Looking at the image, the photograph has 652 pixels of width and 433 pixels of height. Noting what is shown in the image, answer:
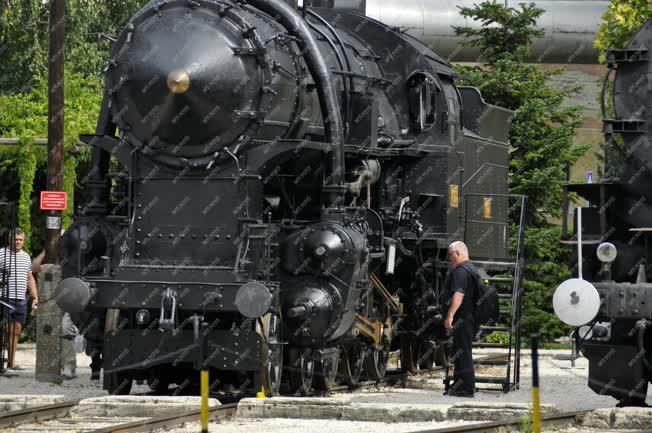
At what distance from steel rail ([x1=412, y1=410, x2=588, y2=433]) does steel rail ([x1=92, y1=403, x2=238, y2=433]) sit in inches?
80.1

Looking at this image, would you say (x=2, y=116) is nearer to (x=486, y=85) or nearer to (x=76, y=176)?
(x=76, y=176)

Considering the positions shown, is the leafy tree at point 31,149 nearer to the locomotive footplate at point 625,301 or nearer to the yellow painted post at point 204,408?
the locomotive footplate at point 625,301

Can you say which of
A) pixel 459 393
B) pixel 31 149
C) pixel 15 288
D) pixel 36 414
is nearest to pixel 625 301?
pixel 459 393

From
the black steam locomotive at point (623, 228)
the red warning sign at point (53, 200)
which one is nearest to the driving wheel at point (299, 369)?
the black steam locomotive at point (623, 228)

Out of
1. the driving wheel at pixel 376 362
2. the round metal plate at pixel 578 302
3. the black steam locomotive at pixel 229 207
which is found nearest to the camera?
the round metal plate at pixel 578 302

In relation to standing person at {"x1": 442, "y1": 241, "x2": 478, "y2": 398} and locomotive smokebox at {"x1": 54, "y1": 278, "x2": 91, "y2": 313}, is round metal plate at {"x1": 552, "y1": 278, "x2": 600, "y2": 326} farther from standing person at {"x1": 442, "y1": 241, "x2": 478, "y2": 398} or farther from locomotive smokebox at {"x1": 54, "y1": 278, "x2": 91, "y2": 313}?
locomotive smokebox at {"x1": 54, "y1": 278, "x2": 91, "y2": 313}

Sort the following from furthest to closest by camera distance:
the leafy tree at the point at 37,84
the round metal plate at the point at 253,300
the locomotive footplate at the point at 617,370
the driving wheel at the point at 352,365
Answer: the leafy tree at the point at 37,84
the driving wheel at the point at 352,365
the round metal plate at the point at 253,300
the locomotive footplate at the point at 617,370

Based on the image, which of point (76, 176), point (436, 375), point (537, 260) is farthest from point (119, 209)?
point (537, 260)

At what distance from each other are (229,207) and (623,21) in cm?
1281

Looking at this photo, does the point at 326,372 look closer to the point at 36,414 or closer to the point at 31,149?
the point at 36,414

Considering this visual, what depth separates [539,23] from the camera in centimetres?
3294

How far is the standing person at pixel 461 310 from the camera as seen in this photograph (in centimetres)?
1438

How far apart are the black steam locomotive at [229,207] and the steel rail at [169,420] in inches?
34.9

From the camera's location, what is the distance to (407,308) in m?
17.2
